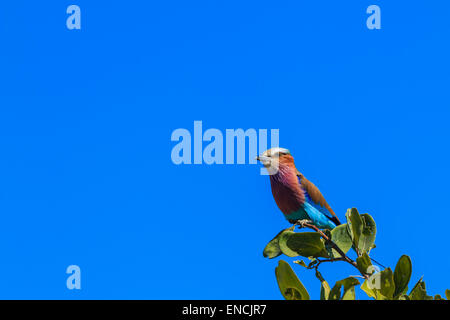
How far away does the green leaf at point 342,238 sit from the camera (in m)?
3.74

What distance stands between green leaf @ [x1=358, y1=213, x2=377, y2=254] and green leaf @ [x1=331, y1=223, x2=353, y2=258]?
0.09m

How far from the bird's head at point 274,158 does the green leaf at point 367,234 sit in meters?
1.30

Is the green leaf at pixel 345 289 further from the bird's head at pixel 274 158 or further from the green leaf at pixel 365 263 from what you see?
the bird's head at pixel 274 158

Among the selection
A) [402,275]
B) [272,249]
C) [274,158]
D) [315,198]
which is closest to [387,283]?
[402,275]

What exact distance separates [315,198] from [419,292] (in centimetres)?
219

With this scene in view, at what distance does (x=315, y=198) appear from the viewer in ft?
18.0

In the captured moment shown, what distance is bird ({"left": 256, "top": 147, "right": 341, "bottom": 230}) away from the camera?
17.3 ft

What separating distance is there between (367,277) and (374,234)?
1.23 feet

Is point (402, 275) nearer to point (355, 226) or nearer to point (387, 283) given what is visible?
point (387, 283)

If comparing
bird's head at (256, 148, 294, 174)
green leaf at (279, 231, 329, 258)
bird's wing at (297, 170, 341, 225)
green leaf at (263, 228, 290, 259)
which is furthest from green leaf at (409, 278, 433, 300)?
bird's wing at (297, 170, 341, 225)

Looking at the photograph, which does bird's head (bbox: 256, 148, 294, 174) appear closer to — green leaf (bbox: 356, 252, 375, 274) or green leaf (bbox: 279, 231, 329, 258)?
green leaf (bbox: 279, 231, 329, 258)

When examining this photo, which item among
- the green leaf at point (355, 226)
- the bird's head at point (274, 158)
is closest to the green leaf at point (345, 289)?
the green leaf at point (355, 226)
